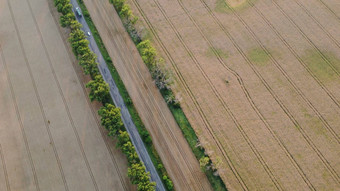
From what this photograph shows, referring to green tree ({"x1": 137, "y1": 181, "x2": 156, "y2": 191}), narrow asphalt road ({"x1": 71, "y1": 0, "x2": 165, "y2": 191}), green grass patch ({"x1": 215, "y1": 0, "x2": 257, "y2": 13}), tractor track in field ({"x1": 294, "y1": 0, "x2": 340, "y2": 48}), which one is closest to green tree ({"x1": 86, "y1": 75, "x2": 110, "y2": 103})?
narrow asphalt road ({"x1": 71, "y1": 0, "x2": 165, "y2": 191})

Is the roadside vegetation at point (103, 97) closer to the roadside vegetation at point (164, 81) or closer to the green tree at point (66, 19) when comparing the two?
the green tree at point (66, 19)

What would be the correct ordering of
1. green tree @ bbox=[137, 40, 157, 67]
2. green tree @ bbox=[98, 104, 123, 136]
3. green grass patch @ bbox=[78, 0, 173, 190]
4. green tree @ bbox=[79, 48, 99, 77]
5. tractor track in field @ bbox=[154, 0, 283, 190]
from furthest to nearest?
green tree @ bbox=[137, 40, 157, 67] → green tree @ bbox=[79, 48, 99, 77] → green grass patch @ bbox=[78, 0, 173, 190] → green tree @ bbox=[98, 104, 123, 136] → tractor track in field @ bbox=[154, 0, 283, 190]

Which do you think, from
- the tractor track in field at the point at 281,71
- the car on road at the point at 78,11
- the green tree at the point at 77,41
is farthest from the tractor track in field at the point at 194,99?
the green tree at the point at 77,41

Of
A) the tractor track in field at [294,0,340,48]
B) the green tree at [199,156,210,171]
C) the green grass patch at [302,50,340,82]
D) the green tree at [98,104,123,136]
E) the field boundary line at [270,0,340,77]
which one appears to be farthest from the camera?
the tractor track in field at [294,0,340,48]

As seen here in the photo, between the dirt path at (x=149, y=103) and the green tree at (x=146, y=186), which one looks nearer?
the green tree at (x=146, y=186)

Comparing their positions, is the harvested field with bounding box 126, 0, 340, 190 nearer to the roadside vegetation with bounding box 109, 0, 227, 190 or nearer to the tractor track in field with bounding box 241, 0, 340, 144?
the tractor track in field with bounding box 241, 0, 340, 144

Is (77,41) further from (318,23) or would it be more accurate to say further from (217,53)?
(318,23)

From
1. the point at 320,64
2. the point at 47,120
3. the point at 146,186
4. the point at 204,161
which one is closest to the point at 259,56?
the point at 320,64
